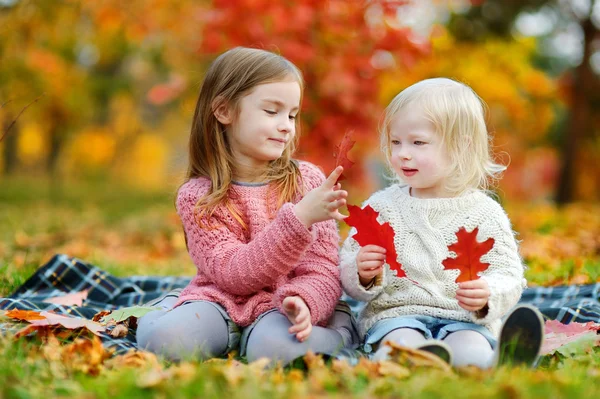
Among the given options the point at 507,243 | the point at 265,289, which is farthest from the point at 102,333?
the point at 507,243

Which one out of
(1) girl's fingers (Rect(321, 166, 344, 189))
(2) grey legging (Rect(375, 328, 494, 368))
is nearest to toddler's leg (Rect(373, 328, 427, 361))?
(2) grey legging (Rect(375, 328, 494, 368))

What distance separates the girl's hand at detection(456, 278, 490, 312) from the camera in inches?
82.7

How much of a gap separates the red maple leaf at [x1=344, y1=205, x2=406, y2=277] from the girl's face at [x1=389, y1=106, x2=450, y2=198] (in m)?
0.29

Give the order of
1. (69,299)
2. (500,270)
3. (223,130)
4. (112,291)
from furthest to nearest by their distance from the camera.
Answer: (112,291) < (69,299) < (223,130) < (500,270)

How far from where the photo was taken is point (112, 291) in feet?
11.3

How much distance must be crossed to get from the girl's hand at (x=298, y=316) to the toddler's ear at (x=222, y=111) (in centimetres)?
80

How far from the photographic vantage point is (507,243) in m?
2.36

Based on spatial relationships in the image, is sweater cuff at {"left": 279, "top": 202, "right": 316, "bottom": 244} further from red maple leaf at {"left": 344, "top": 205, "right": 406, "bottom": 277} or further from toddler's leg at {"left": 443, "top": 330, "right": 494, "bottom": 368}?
toddler's leg at {"left": 443, "top": 330, "right": 494, "bottom": 368}

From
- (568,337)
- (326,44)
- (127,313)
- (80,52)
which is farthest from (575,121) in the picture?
(127,313)

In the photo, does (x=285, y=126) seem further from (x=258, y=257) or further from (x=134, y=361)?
(x=134, y=361)

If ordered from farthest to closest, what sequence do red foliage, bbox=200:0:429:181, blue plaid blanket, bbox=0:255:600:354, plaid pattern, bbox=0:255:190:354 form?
red foliage, bbox=200:0:429:181 < plaid pattern, bbox=0:255:190:354 < blue plaid blanket, bbox=0:255:600:354

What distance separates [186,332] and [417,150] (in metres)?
1.05

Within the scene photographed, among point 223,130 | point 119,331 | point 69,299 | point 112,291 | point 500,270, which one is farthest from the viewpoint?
point 112,291

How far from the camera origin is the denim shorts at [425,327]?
7.29 ft
